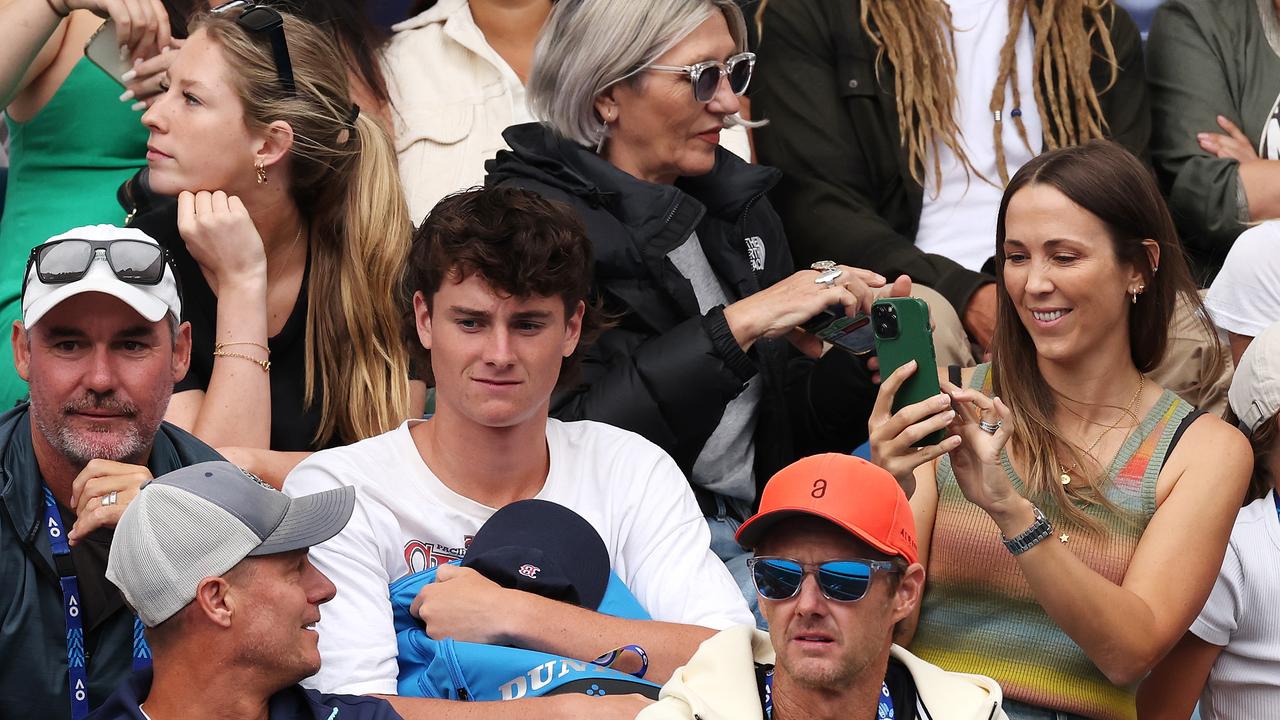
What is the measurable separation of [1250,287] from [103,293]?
2.98 m

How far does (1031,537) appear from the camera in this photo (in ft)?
10.9

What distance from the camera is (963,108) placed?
529cm

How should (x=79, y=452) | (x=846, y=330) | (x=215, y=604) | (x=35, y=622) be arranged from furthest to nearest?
(x=846, y=330)
(x=79, y=452)
(x=35, y=622)
(x=215, y=604)

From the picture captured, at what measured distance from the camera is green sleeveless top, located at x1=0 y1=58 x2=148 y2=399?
4.60m

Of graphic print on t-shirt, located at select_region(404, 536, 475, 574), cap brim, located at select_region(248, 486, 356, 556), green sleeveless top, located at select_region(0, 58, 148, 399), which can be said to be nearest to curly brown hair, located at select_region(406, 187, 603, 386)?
graphic print on t-shirt, located at select_region(404, 536, 475, 574)

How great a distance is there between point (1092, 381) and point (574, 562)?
128 cm

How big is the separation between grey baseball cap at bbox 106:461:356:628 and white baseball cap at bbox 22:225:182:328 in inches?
20.2

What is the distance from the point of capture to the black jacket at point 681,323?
13.6 ft

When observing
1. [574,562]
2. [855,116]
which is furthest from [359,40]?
[574,562]

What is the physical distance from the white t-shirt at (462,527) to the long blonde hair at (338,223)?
1.66 ft

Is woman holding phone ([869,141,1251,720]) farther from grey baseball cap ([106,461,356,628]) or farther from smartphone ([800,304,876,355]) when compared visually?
grey baseball cap ([106,461,356,628])

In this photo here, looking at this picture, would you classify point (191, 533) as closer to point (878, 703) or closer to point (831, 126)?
point (878, 703)

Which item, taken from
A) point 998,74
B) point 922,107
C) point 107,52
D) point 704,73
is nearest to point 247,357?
point 107,52

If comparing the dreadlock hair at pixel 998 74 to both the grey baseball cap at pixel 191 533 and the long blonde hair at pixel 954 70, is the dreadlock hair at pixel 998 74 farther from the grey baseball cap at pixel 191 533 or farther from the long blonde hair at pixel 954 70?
the grey baseball cap at pixel 191 533
